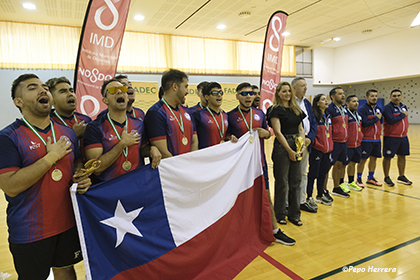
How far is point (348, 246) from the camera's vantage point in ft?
9.40

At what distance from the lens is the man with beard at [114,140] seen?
6.08 ft

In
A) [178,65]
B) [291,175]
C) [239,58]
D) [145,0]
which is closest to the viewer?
[291,175]

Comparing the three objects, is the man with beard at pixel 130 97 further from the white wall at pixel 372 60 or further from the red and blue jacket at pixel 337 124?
the white wall at pixel 372 60

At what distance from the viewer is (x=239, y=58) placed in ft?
48.5

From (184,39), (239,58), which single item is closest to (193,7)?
(184,39)

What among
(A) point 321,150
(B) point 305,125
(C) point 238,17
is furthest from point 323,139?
(C) point 238,17

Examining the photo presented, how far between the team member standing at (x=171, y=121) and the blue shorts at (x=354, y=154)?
364cm

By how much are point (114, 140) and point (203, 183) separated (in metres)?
Result: 0.86

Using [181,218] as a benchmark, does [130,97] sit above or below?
above

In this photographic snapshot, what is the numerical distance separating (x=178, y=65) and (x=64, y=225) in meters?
12.5

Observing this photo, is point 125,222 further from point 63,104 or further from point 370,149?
point 370,149

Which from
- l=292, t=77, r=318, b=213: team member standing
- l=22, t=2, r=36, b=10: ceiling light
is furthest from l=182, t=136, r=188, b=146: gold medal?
l=22, t=2, r=36, b=10: ceiling light

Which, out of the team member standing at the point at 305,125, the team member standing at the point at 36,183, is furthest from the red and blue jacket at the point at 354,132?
the team member standing at the point at 36,183

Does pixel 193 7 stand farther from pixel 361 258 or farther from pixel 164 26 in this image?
pixel 361 258
